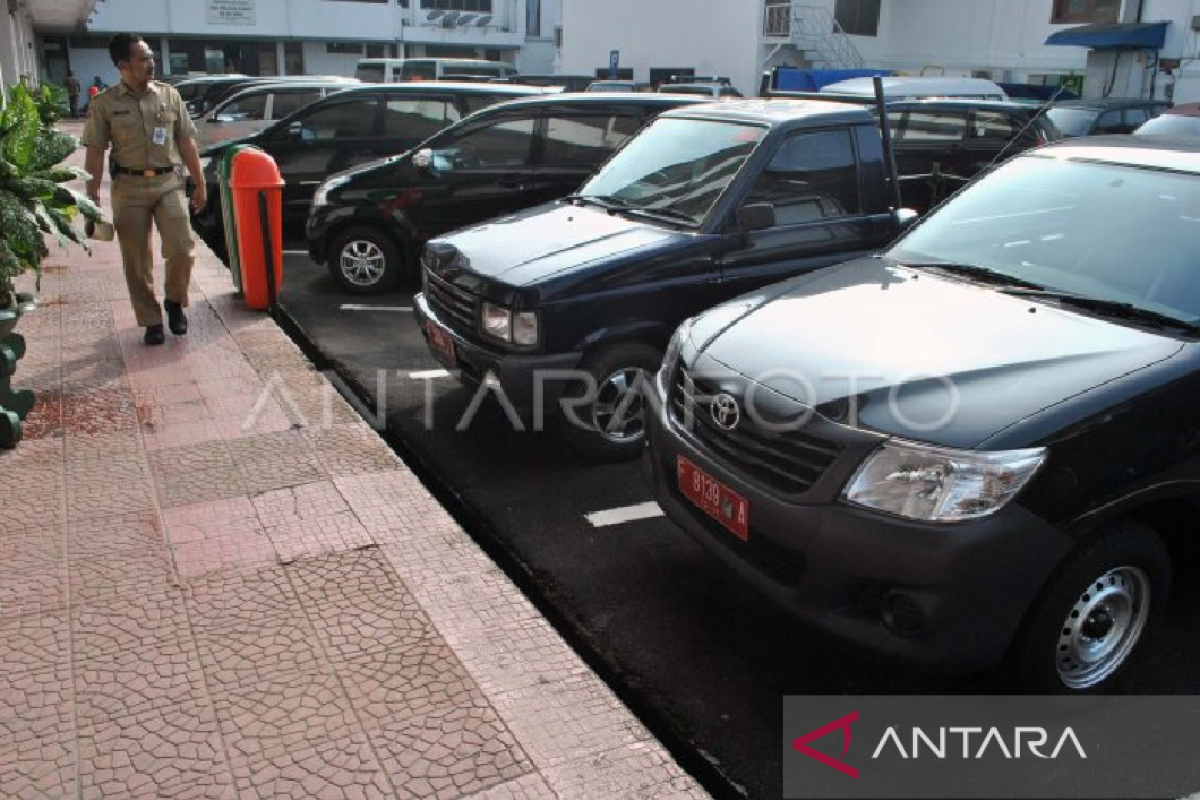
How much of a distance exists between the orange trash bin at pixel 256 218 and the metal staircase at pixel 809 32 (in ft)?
91.5

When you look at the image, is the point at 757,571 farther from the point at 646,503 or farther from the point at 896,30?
the point at 896,30

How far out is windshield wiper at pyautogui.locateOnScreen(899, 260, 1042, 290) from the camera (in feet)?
12.3

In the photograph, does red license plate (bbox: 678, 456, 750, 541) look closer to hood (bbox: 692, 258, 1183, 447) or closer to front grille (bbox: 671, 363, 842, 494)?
front grille (bbox: 671, 363, 842, 494)

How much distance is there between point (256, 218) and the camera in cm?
746

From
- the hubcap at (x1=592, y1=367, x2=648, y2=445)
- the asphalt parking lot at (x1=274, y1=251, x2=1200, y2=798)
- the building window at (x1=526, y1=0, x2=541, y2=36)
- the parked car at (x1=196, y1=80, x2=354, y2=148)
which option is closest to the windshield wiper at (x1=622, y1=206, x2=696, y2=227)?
the hubcap at (x1=592, y1=367, x2=648, y2=445)

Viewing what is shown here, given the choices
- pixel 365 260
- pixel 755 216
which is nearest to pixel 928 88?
pixel 365 260

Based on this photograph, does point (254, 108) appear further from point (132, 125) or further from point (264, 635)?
point (264, 635)

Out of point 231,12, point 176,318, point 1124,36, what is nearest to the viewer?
point 176,318

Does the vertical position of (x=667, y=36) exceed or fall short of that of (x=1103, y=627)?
it exceeds it

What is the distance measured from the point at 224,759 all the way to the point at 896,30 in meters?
37.5

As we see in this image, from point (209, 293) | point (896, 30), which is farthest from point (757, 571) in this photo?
point (896, 30)

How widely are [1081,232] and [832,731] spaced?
7.35ft

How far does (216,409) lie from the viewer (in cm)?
554

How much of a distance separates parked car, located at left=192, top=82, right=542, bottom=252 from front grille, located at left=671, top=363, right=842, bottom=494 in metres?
7.25
